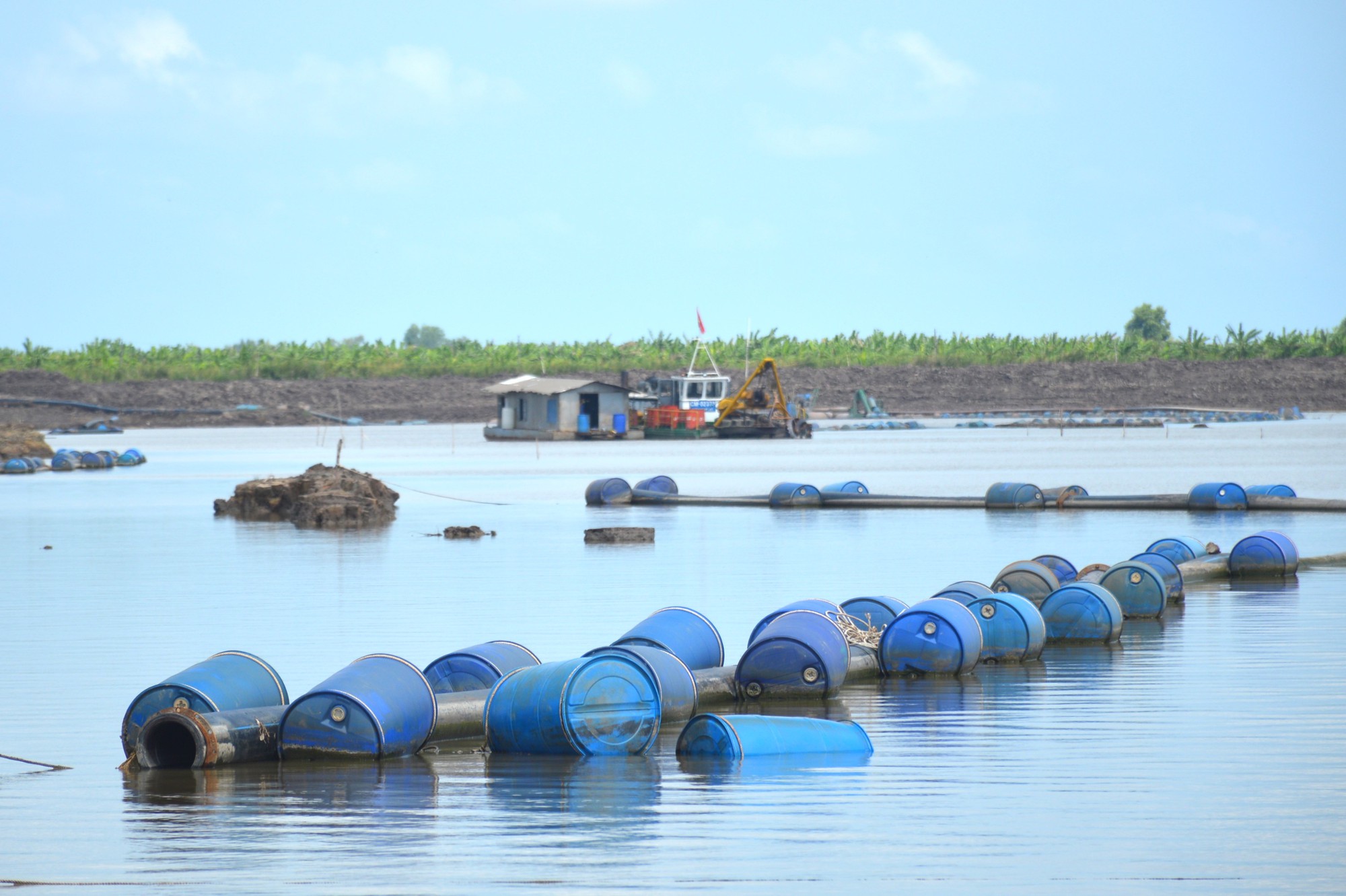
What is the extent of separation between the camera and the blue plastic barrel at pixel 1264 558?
16.6 meters

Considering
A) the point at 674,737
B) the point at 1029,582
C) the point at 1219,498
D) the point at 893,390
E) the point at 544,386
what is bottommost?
the point at 674,737

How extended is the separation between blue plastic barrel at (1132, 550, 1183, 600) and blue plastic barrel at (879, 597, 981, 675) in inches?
171

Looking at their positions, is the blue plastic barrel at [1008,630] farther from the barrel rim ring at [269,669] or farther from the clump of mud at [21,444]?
the clump of mud at [21,444]

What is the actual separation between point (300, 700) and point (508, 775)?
1.15 m

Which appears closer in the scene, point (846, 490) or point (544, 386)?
point (846, 490)

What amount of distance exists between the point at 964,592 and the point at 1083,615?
1.00 metres

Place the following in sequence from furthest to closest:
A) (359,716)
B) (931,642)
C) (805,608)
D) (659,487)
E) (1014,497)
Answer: (659,487) → (1014,497) → (805,608) → (931,642) → (359,716)

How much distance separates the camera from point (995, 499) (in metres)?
27.0

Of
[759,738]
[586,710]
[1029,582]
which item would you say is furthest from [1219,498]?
[586,710]

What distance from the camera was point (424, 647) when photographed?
12500mm

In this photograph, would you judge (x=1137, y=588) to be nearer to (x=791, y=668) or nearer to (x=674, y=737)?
(x=791, y=668)

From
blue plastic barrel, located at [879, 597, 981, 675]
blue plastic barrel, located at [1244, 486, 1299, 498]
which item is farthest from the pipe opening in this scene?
blue plastic barrel, located at [1244, 486, 1299, 498]

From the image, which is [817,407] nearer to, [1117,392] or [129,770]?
[1117,392]

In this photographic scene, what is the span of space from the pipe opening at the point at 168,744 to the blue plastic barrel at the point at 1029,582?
23.2 ft
